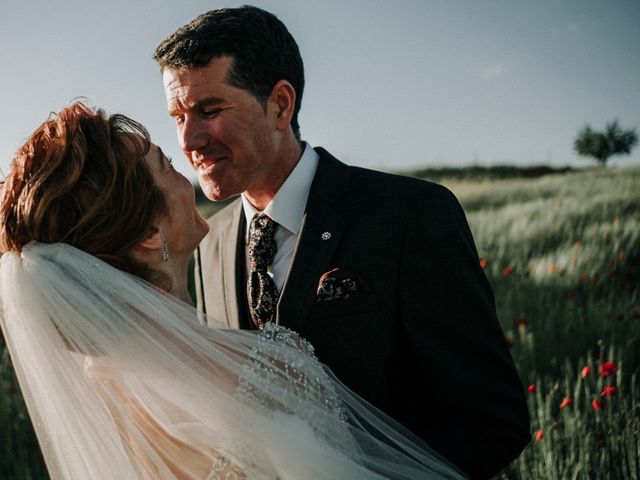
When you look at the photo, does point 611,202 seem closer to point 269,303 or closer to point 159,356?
point 269,303

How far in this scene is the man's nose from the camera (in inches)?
103

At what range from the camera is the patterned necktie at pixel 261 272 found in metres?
2.57

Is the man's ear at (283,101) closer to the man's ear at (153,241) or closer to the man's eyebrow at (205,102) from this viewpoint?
the man's eyebrow at (205,102)

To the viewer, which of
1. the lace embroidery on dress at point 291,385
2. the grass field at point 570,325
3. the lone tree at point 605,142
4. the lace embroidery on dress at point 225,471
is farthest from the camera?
the lone tree at point 605,142

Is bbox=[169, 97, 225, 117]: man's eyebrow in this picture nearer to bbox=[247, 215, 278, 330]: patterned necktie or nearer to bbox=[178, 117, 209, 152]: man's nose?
bbox=[178, 117, 209, 152]: man's nose

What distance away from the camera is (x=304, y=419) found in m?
1.96

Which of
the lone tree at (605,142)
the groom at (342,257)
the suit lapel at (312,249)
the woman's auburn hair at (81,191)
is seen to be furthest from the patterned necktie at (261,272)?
the lone tree at (605,142)

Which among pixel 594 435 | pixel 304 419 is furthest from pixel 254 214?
pixel 594 435

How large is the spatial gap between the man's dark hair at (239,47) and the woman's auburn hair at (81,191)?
0.59 meters

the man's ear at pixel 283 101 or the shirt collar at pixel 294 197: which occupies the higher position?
the man's ear at pixel 283 101

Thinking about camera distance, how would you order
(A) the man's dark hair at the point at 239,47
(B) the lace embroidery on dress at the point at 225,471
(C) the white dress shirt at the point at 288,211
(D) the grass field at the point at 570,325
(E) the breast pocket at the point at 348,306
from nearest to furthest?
(B) the lace embroidery on dress at the point at 225,471 → (E) the breast pocket at the point at 348,306 → (A) the man's dark hair at the point at 239,47 → (C) the white dress shirt at the point at 288,211 → (D) the grass field at the point at 570,325

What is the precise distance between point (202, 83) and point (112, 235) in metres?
0.85

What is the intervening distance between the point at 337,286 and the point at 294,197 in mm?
554

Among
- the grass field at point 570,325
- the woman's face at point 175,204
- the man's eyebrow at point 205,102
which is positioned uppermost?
the man's eyebrow at point 205,102
